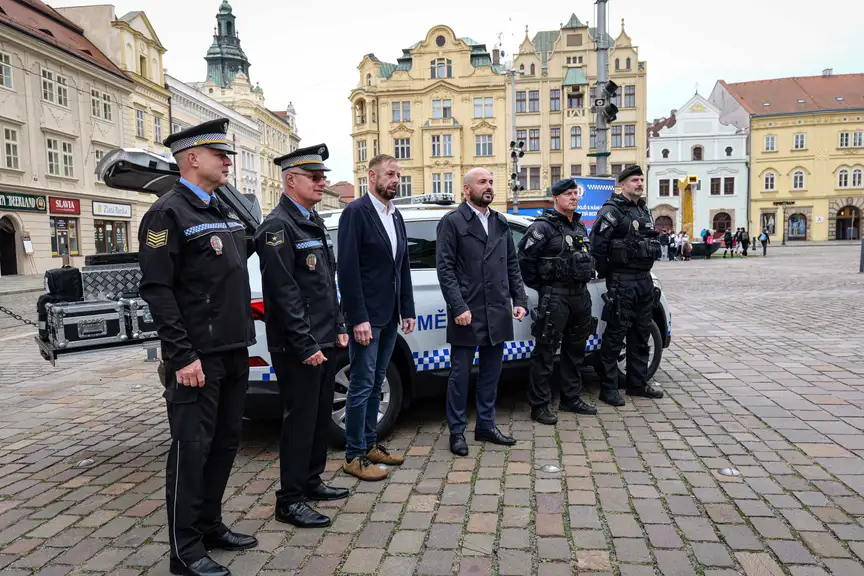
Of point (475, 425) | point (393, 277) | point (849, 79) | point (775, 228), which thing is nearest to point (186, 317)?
point (393, 277)

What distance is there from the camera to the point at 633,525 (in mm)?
3393

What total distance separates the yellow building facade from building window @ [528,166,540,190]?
20303 millimetres

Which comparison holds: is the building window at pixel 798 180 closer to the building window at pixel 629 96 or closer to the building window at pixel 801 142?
the building window at pixel 801 142

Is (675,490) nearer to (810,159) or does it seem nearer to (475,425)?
(475,425)

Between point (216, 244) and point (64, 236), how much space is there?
33.2 metres

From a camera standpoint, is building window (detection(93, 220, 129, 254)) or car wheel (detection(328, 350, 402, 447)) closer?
car wheel (detection(328, 350, 402, 447))

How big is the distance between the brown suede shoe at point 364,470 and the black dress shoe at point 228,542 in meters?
0.98

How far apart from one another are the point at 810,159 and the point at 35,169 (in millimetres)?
59820

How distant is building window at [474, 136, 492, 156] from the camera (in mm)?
52969

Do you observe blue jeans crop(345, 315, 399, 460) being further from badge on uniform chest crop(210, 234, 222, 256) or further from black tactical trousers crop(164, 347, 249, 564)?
badge on uniform chest crop(210, 234, 222, 256)

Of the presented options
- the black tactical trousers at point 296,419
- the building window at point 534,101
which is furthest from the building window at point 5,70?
the building window at point 534,101

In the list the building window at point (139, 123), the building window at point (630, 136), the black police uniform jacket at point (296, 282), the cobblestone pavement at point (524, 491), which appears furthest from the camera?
the building window at point (630, 136)

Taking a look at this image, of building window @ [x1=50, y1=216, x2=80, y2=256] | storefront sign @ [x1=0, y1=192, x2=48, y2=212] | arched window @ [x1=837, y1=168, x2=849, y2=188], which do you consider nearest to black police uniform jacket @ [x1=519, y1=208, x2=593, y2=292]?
storefront sign @ [x1=0, y1=192, x2=48, y2=212]

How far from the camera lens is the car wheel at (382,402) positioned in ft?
15.6
